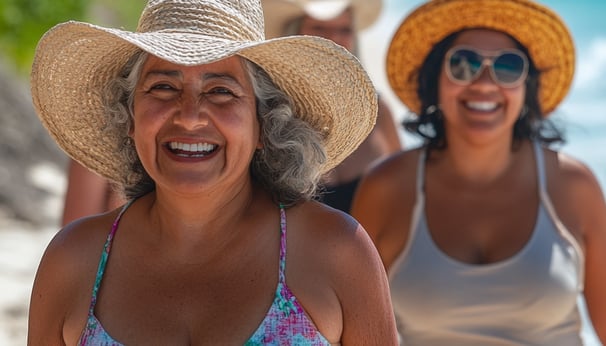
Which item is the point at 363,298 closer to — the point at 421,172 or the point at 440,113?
the point at 421,172

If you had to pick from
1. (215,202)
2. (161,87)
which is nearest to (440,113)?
(215,202)

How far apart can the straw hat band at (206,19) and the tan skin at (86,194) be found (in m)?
1.22

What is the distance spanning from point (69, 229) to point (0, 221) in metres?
7.54

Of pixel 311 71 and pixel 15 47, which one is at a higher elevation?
pixel 311 71

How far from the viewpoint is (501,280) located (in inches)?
135

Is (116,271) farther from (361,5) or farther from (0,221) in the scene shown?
(0,221)

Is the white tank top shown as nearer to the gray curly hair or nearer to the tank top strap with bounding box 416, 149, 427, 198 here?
the tank top strap with bounding box 416, 149, 427, 198

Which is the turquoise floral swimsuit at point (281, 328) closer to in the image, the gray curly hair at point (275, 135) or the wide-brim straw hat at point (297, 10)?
the gray curly hair at point (275, 135)

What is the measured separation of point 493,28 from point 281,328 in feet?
6.08

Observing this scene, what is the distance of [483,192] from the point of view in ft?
12.3

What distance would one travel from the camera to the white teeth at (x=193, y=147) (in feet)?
7.91

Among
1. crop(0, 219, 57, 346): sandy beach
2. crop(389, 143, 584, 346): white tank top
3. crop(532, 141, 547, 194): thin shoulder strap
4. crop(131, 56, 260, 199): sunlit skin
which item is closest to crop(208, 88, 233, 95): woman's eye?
crop(131, 56, 260, 199): sunlit skin

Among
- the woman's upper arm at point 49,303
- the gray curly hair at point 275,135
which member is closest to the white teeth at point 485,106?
the gray curly hair at point 275,135

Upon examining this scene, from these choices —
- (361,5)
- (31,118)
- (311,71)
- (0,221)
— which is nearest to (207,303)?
(311,71)
